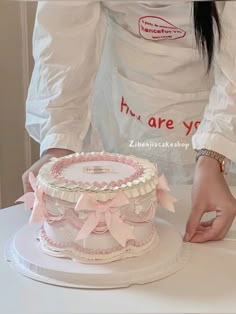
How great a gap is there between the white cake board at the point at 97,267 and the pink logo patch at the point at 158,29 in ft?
1.04

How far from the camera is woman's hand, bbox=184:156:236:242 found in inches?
31.9

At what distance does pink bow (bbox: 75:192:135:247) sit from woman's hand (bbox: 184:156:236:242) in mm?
116

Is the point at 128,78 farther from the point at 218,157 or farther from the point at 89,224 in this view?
the point at 89,224

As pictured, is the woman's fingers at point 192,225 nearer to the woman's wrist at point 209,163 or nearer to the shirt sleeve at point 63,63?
the woman's wrist at point 209,163

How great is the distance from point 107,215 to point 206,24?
0.29 metres

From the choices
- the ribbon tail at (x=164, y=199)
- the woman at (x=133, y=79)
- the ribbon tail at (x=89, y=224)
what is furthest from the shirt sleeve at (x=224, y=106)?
the ribbon tail at (x=89, y=224)

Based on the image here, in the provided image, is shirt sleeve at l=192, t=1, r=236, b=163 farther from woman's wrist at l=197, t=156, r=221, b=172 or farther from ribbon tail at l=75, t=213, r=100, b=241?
ribbon tail at l=75, t=213, r=100, b=241

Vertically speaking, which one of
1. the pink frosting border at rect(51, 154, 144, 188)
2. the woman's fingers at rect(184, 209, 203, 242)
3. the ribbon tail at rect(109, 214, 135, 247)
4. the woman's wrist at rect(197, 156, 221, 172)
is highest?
the pink frosting border at rect(51, 154, 144, 188)

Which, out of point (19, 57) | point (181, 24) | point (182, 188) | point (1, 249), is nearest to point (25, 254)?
point (1, 249)

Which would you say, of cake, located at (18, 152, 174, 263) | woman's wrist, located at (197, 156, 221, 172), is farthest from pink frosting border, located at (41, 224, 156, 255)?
woman's wrist, located at (197, 156, 221, 172)

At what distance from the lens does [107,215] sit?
2.33ft

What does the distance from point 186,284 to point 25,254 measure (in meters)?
0.17

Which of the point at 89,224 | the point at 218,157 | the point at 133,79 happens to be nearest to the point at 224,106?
the point at 218,157

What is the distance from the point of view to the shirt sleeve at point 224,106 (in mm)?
877
